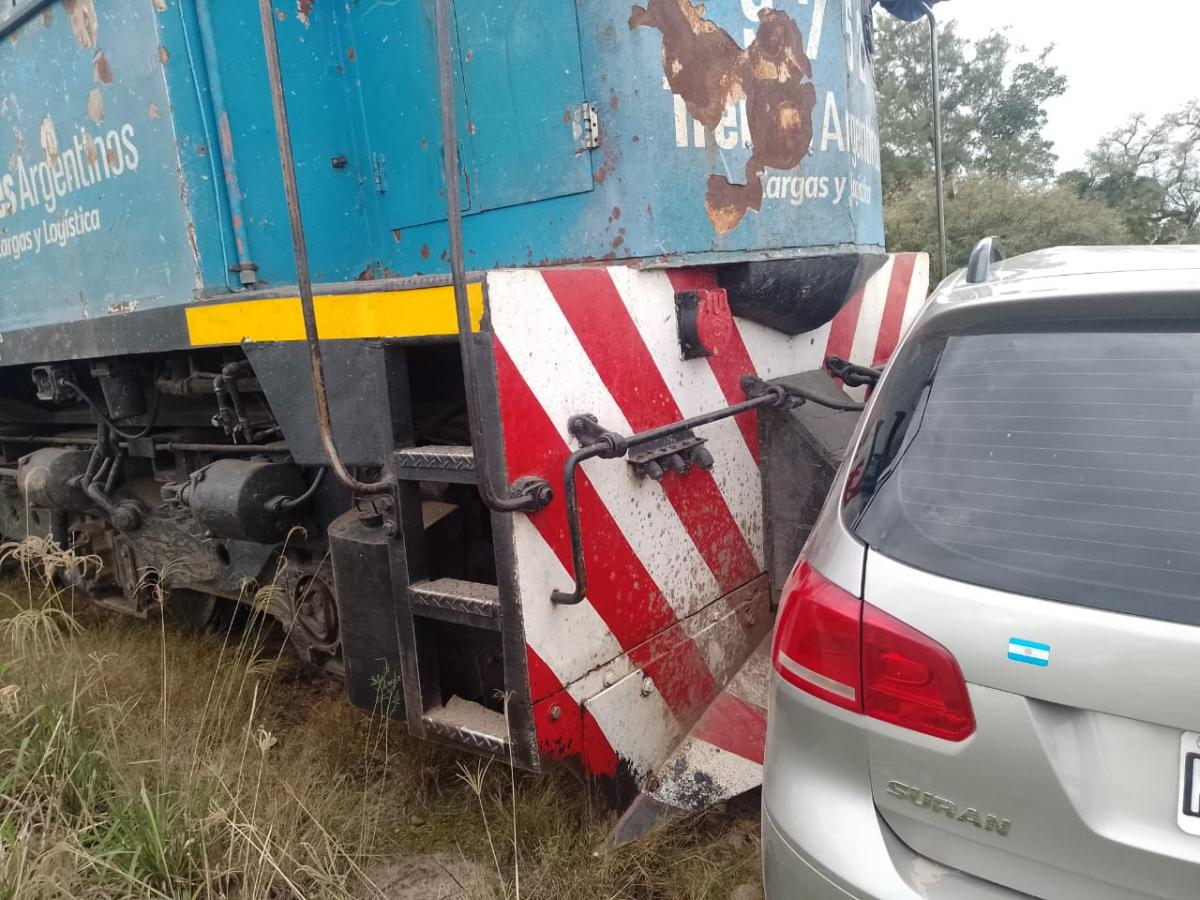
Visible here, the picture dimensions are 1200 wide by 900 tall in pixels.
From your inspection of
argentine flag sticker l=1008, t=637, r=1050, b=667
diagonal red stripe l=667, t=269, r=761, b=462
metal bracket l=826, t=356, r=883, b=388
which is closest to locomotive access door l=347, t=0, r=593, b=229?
diagonal red stripe l=667, t=269, r=761, b=462

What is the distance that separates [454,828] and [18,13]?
9.96ft

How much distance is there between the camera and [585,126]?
2.28 metres

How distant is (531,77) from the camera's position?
7.60ft

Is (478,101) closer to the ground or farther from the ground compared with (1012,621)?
farther from the ground

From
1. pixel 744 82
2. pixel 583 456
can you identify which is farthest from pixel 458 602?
pixel 744 82

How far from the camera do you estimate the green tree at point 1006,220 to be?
47.7 feet

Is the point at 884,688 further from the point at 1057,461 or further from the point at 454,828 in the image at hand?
the point at 454,828

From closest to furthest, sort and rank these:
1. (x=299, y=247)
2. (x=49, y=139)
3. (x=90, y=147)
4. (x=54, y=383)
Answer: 1. (x=299, y=247)
2. (x=90, y=147)
3. (x=49, y=139)
4. (x=54, y=383)

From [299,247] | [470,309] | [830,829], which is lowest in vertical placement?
[830,829]

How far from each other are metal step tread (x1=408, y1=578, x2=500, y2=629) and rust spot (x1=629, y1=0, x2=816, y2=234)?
4.06 feet

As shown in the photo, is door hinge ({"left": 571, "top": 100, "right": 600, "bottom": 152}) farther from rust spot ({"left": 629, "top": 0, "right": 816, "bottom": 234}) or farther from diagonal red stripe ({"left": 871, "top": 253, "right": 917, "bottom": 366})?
diagonal red stripe ({"left": 871, "top": 253, "right": 917, "bottom": 366})

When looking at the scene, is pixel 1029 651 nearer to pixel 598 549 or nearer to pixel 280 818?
pixel 598 549

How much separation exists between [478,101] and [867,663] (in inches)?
75.9

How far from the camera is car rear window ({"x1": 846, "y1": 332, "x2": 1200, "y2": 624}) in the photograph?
1103 mm
